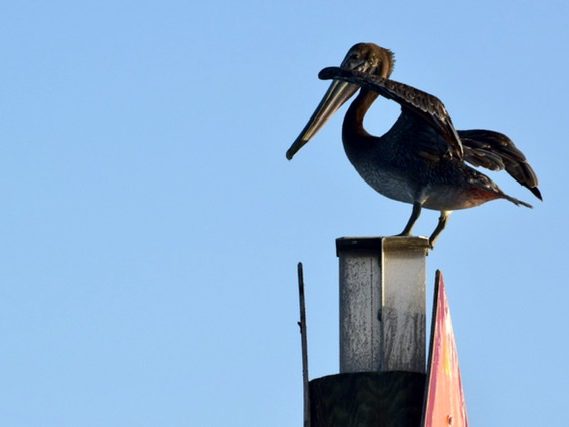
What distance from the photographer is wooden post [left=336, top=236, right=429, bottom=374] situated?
4.93 meters

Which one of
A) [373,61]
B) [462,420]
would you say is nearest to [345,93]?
[373,61]

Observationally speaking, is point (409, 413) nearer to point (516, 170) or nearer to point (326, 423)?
point (326, 423)

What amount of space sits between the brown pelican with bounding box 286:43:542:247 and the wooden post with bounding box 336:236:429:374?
107 centimetres

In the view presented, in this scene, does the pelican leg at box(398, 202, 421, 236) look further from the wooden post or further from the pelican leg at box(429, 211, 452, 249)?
the wooden post

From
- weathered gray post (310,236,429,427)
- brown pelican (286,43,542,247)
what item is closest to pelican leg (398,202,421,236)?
brown pelican (286,43,542,247)

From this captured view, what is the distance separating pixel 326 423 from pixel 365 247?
2.44 feet

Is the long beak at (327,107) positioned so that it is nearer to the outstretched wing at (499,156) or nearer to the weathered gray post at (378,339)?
the outstretched wing at (499,156)

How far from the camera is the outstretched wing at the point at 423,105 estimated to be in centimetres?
644

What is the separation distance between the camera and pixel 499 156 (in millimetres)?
6727

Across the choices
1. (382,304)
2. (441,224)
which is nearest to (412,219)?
(441,224)

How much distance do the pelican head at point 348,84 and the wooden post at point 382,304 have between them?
2371 mm

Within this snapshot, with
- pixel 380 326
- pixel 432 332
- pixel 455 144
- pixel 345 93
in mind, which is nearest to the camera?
pixel 432 332

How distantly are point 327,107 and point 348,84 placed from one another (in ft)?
0.58

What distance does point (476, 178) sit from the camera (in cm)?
659
